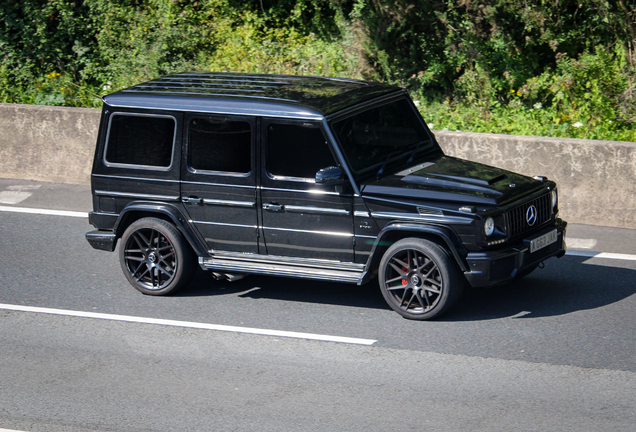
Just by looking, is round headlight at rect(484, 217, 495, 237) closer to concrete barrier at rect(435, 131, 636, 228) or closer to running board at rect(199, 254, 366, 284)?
running board at rect(199, 254, 366, 284)

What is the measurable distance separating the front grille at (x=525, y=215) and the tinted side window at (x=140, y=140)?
305 cm

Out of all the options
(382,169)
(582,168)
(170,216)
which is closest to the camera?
(382,169)

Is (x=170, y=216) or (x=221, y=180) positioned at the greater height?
(x=221, y=180)

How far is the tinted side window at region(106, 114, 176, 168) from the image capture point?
7.58 m

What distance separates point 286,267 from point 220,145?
121 cm

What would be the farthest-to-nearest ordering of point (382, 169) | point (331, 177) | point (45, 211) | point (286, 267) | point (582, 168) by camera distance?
point (45, 211)
point (582, 168)
point (286, 267)
point (382, 169)
point (331, 177)

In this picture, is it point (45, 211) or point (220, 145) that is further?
point (45, 211)

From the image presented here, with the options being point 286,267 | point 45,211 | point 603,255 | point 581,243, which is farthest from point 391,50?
point 286,267

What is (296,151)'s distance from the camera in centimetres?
714

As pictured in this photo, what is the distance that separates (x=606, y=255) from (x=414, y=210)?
2.90 metres

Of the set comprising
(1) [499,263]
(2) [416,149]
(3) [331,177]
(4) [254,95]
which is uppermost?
(4) [254,95]

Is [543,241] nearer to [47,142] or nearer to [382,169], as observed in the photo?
[382,169]

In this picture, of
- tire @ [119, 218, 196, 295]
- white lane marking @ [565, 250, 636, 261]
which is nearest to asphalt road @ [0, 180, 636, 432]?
white lane marking @ [565, 250, 636, 261]

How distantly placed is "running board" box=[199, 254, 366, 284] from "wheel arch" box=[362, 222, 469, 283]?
6.4 inches
